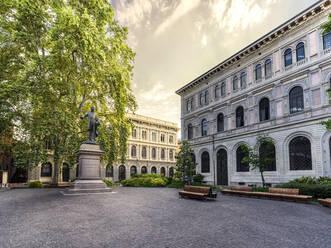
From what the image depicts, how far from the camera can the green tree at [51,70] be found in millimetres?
15867

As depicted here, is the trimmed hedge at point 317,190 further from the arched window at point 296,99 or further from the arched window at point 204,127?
the arched window at point 204,127

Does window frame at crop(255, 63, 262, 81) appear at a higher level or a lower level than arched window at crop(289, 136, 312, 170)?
higher

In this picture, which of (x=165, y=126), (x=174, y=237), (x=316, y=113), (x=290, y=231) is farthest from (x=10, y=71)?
(x=165, y=126)

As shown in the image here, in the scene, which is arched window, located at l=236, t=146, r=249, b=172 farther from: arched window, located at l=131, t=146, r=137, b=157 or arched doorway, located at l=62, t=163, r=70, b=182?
arched doorway, located at l=62, t=163, r=70, b=182

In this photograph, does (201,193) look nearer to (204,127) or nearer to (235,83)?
(235,83)

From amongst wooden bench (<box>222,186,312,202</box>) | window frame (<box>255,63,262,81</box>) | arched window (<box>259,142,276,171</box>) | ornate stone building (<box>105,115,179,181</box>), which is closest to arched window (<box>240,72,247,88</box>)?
window frame (<box>255,63,262,81</box>)

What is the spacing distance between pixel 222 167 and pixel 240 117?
6.56m

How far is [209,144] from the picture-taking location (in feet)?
94.3

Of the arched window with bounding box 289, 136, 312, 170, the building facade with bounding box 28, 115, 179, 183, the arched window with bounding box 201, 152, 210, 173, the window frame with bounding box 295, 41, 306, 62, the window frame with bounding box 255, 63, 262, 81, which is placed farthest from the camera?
the building facade with bounding box 28, 115, 179, 183

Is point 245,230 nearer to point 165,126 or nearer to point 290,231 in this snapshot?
point 290,231

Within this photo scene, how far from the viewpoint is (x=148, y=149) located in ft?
180

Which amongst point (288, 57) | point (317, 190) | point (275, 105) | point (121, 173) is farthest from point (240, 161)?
point (121, 173)

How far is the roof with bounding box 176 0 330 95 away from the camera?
18.0 m

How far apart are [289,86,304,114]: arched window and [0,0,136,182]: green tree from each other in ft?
52.2
